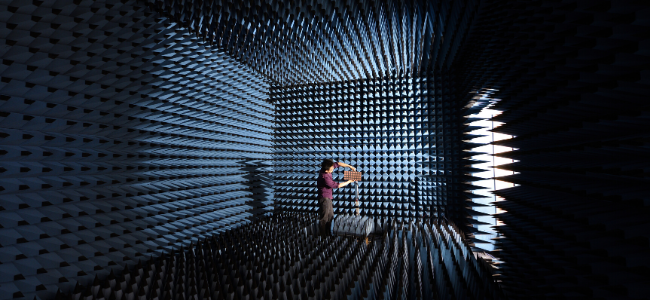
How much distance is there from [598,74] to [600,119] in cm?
25

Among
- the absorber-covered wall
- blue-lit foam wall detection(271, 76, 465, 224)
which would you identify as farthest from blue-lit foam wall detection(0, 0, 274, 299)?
the absorber-covered wall

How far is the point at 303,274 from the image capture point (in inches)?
96.3

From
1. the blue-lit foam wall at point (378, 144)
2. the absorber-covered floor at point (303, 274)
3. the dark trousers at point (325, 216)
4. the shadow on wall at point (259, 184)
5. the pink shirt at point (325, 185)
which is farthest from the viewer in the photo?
the shadow on wall at point (259, 184)

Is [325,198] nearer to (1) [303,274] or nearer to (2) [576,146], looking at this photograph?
(1) [303,274]

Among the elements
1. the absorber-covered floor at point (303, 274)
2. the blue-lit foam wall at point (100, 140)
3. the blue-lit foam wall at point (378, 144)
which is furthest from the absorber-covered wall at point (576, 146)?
the blue-lit foam wall at point (100, 140)

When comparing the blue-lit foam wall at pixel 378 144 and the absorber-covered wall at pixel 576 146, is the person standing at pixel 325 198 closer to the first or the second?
the blue-lit foam wall at pixel 378 144

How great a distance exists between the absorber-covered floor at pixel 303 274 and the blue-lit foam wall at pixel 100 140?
385 mm

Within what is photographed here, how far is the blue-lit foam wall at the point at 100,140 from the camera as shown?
2.12 m

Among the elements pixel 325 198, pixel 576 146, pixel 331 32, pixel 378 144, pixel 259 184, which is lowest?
pixel 325 198

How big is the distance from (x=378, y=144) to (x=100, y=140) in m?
4.35

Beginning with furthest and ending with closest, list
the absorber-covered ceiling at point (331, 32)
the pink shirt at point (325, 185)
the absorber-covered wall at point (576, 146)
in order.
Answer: the pink shirt at point (325, 185) < the absorber-covered ceiling at point (331, 32) < the absorber-covered wall at point (576, 146)

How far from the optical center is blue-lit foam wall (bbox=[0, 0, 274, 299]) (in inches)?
83.5

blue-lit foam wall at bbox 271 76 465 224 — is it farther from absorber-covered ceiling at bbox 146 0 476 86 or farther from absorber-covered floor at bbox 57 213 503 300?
absorber-covered floor at bbox 57 213 503 300

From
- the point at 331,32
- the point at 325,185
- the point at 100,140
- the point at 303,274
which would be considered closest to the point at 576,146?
the point at 303,274
